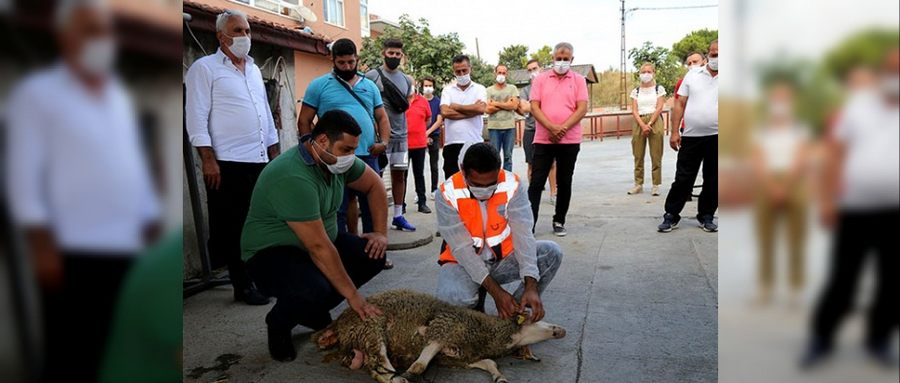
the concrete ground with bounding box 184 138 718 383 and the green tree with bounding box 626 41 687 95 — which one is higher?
the green tree with bounding box 626 41 687 95

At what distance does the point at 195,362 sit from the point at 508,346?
1.61 m

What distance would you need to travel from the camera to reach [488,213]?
331 centimetres

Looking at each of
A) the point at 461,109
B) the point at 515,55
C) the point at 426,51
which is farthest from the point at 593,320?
the point at 515,55

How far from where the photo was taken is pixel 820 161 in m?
0.73

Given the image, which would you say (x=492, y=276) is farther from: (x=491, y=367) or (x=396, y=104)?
(x=396, y=104)

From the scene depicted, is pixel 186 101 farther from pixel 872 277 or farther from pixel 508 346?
pixel 872 277

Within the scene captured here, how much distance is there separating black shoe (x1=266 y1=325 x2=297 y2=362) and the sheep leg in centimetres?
94

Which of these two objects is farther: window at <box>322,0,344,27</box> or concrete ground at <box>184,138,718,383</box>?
window at <box>322,0,344,27</box>

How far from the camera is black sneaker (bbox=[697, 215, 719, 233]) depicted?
5742 millimetres

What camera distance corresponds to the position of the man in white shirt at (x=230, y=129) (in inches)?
145

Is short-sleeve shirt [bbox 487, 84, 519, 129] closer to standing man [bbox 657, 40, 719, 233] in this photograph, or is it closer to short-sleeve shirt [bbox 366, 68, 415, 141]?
short-sleeve shirt [bbox 366, 68, 415, 141]

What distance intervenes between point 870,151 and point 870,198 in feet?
0.18

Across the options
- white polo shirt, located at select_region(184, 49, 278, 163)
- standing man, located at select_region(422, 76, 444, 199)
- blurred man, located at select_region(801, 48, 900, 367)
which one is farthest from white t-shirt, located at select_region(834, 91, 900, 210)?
standing man, located at select_region(422, 76, 444, 199)

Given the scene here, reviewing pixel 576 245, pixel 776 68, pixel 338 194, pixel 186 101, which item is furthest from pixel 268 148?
pixel 776 68
